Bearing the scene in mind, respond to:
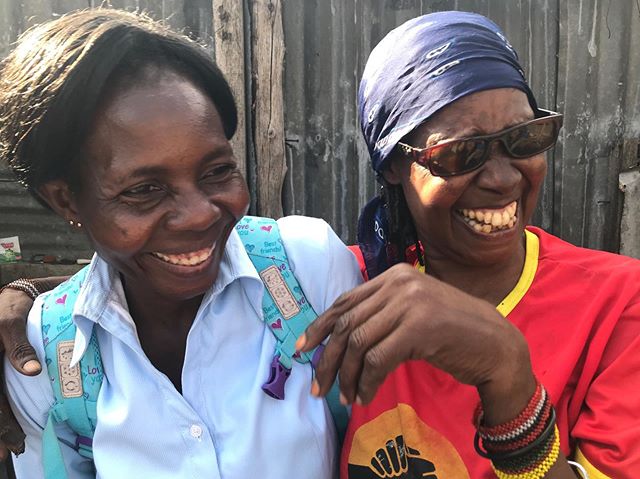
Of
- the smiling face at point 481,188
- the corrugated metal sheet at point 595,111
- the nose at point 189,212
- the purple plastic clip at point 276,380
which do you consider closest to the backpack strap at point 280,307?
the purple plastic clip at point 276,380

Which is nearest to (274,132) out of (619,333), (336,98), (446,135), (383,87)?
(336,98)

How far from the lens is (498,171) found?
158 centimetres

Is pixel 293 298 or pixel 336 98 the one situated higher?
pixel 336 98

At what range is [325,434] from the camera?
1.66 metres

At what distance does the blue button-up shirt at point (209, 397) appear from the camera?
1.57 m

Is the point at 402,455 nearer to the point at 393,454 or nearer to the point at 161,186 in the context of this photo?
the point at 393,454

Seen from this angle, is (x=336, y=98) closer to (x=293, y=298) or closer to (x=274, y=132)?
(x=274, y=132)

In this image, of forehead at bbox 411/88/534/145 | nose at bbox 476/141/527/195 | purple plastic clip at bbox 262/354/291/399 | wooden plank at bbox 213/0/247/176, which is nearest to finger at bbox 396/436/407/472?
purple plastic clip at bbox 262/354/291/399

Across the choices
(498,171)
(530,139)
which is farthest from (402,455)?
(530,139)

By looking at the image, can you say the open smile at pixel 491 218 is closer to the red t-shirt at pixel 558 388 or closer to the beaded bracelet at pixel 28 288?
the red t-shirt at pixel 558 388

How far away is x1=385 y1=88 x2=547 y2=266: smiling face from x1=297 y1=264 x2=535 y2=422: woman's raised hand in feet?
1.38

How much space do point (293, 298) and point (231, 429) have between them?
0.38 metres

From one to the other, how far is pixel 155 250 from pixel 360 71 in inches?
87.1

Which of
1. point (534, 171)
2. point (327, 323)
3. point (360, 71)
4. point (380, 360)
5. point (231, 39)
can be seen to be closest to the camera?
point (380, 360)
